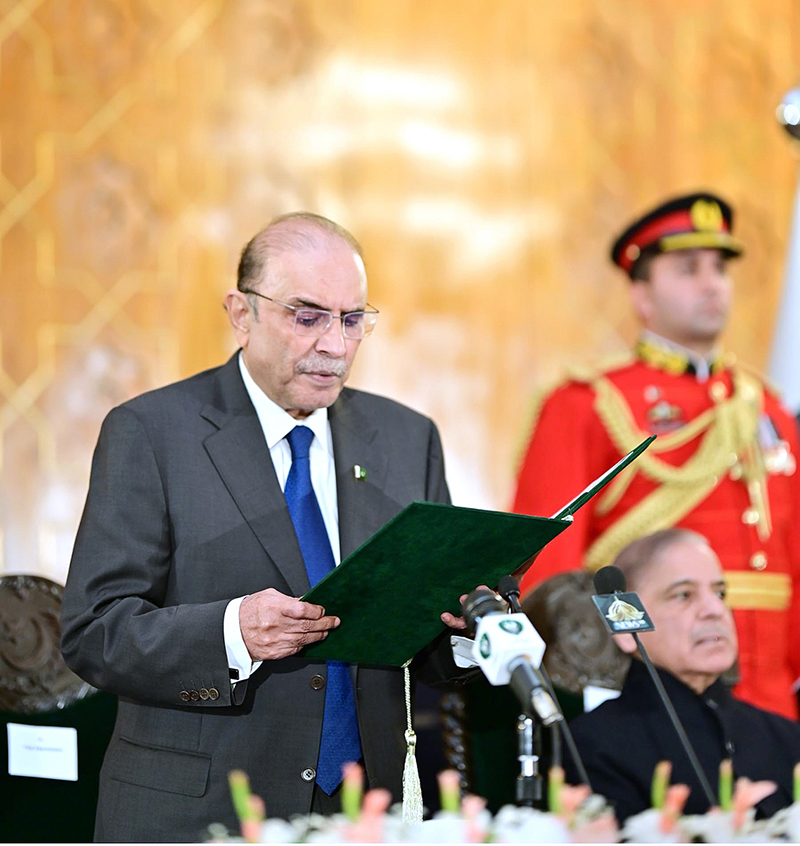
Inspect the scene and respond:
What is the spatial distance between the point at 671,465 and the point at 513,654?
7.09 ft

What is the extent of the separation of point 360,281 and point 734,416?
1717 millimetres

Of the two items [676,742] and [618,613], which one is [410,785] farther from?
[676,742]

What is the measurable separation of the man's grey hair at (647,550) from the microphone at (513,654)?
120 cm

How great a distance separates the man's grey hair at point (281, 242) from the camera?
199cm

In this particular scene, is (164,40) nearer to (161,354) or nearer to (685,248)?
(161,354)

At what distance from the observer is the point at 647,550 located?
2.57m

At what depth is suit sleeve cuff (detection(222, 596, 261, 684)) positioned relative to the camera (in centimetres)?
173

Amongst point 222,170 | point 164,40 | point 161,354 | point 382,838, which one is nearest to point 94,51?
point 164,40

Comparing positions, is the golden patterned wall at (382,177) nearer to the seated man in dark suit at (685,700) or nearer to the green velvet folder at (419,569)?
the seated man in dark suit at (685,700)

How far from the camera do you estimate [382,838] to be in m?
1.17

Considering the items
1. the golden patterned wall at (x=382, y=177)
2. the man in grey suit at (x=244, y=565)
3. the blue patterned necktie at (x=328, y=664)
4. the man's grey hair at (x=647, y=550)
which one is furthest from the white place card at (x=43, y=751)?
the golden patterned wall at (x=382, y=177)

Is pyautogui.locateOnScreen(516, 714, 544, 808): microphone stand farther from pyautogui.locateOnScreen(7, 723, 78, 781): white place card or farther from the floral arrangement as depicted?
pyautogui.locateOnScreen(7, 723, 78, 781): white place card

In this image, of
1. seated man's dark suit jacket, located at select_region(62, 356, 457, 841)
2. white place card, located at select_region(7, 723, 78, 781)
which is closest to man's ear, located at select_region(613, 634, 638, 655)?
seated man's dark suit jacket, located at select_region(62, 356, 457, 841)

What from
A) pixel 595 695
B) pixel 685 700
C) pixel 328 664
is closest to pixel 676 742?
pixel 685 700
